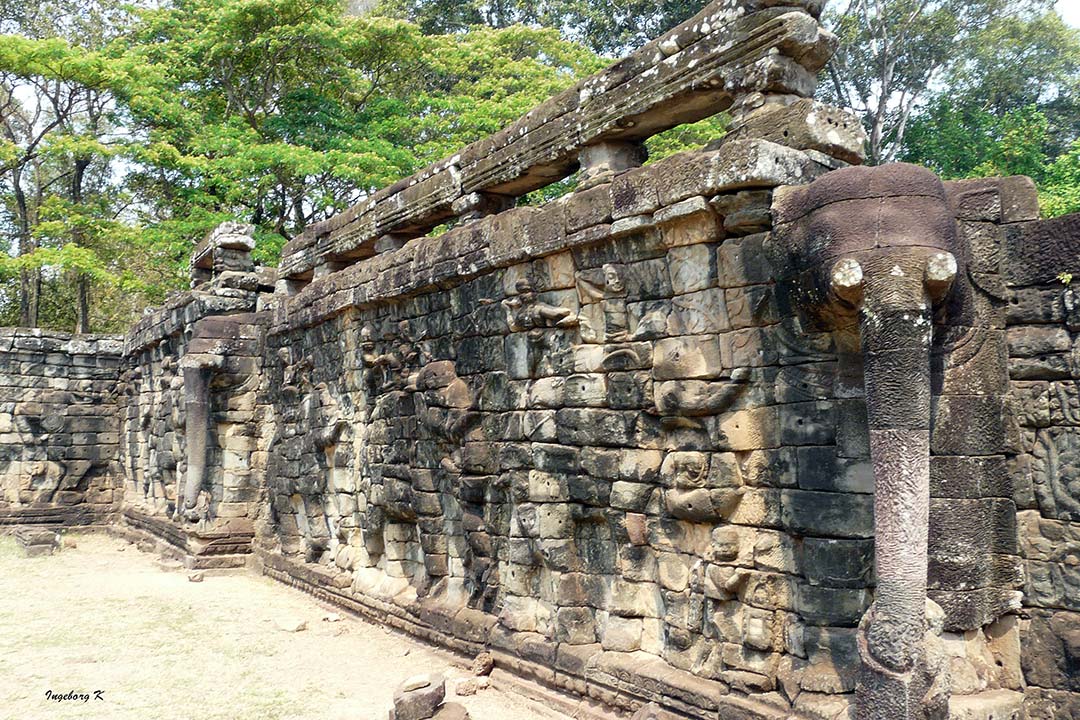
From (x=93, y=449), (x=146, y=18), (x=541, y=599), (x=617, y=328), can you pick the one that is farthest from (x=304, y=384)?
(x=146, y=18)

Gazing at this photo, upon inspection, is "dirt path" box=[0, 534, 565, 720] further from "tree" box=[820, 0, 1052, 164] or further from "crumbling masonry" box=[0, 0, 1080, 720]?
"tree" box=[820, 0, 1052, 164]

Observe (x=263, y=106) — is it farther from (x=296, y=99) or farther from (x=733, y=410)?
(x=733, y=410)

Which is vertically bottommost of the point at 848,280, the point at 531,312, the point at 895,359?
the point at 895,359

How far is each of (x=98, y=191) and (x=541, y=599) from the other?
79.4 ft

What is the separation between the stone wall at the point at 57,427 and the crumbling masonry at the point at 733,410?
36.1ft

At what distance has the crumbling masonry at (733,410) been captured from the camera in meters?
4.12

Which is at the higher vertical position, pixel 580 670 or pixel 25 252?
pixel 25 252

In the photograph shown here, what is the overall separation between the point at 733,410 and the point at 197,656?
5.42m

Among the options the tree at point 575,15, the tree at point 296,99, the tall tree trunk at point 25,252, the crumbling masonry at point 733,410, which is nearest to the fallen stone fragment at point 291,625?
the crumbling masonry at point 733,410

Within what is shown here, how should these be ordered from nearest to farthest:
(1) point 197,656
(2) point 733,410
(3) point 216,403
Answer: (2) point 733,410, (1) point 197,656, (3) point 216,403

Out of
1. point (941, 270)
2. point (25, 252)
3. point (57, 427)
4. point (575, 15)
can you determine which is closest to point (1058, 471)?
point (941, 270)

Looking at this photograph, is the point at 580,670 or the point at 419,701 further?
the point at 580,670

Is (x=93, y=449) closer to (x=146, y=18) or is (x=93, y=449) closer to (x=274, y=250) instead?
(x=274, y=250)

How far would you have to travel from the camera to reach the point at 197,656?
770 cm
